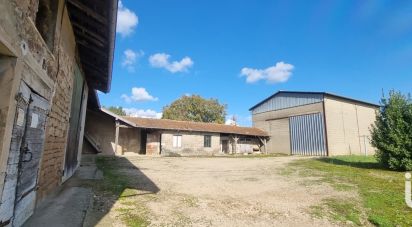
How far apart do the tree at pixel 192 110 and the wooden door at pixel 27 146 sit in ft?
136

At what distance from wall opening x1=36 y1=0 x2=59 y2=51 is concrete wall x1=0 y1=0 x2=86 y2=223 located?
0.05 meters

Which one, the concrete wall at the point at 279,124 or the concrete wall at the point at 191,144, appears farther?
the concrete wall at the point at 279,124

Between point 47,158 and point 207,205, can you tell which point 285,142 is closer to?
point 207,205

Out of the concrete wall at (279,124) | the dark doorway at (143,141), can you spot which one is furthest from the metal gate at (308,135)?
the dark doorway at (143,141)

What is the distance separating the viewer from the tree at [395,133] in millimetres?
12438

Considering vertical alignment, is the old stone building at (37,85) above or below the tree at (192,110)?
below

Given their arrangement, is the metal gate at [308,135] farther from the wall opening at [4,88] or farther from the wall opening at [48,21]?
the wall opening at [4,88]

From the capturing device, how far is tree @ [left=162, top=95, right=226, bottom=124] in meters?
46.3

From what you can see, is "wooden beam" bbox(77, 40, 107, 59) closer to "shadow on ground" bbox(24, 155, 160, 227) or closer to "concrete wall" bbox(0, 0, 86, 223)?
"concrete wall" bbox(0, 0, 86, 223)

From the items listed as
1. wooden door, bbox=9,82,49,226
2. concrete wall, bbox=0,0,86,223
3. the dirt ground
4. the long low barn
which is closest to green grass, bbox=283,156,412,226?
the dirt ground

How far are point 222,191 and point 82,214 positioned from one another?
4032 millimetres

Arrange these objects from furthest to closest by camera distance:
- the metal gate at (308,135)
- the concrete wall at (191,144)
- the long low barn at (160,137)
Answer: the metal gate at (308,135)
the concrete wall at (191,144)
the long low barn at (160,137)

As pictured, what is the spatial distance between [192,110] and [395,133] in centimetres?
3543

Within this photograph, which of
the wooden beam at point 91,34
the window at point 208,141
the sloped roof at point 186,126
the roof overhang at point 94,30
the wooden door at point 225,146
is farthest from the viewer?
the wooden door at point 225,146
